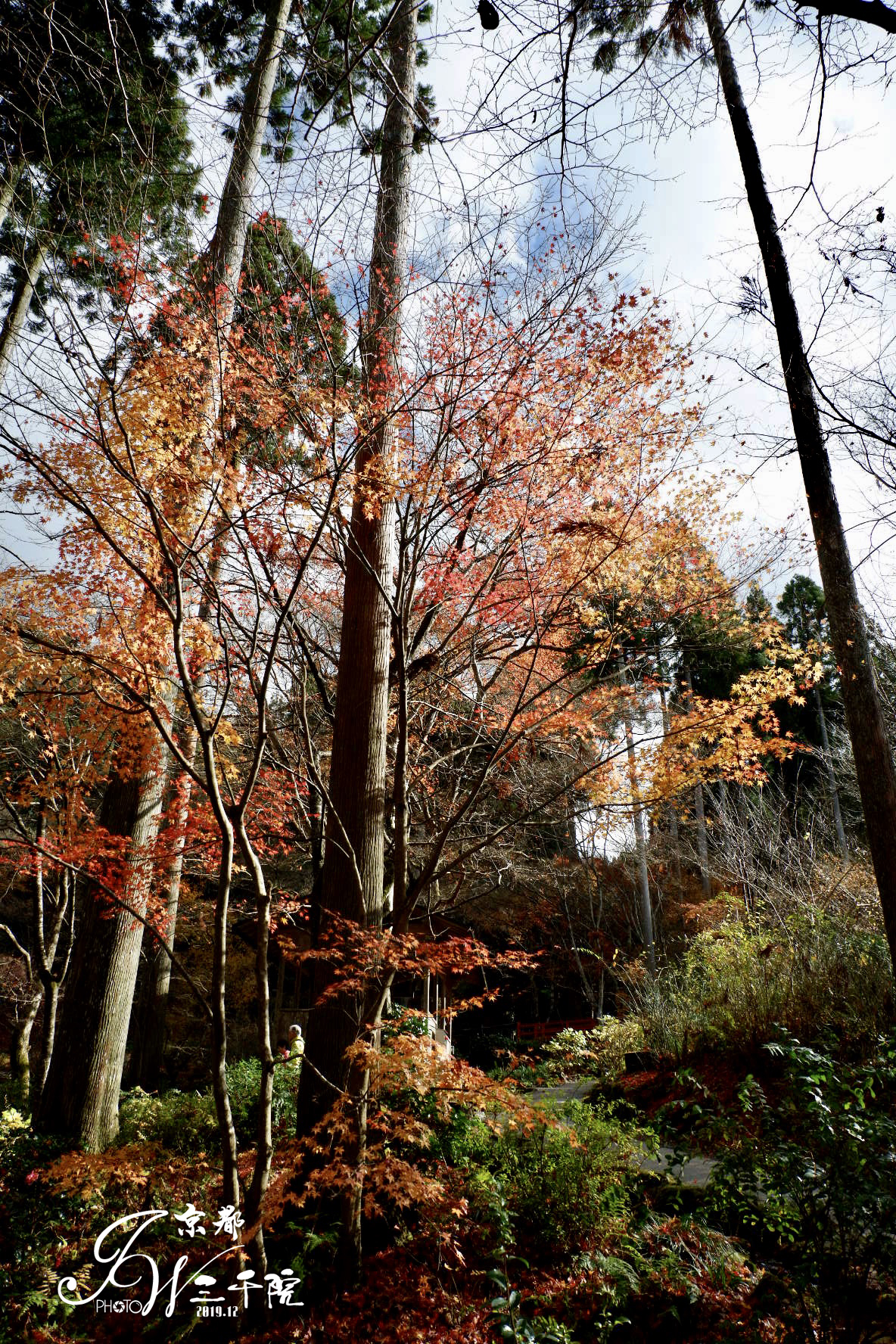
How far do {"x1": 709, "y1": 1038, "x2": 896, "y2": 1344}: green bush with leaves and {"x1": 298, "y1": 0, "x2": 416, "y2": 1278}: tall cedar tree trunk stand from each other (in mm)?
2075

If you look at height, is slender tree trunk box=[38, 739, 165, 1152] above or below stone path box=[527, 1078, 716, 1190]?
above

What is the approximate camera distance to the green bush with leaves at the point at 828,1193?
Result: 8.27 feet

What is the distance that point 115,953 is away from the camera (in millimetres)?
6254

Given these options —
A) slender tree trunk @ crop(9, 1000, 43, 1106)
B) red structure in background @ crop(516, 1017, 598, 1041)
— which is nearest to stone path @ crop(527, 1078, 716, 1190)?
slender tree trunk @ crop(9, 1000, 43, 1106)

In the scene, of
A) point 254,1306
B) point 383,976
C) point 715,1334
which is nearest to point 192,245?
point 383,976

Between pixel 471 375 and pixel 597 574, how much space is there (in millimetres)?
2763

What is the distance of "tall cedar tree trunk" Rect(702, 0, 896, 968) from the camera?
16.4ft

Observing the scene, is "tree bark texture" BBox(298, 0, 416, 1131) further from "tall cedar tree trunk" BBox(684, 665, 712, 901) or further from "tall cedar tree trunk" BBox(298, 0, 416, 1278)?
"tall cedar tree trunk" BBox(684, 665, 712, 901)

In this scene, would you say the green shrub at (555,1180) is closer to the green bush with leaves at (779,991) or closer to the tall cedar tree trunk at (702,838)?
the green bush with leaves at (779,991)

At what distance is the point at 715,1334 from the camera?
121 inches

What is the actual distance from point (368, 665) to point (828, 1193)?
4002mm

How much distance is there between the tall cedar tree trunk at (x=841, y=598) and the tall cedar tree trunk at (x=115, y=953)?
4.27 m

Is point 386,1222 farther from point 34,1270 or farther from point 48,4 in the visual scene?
point 48,4

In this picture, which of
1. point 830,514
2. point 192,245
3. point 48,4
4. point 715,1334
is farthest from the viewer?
point 830,514
